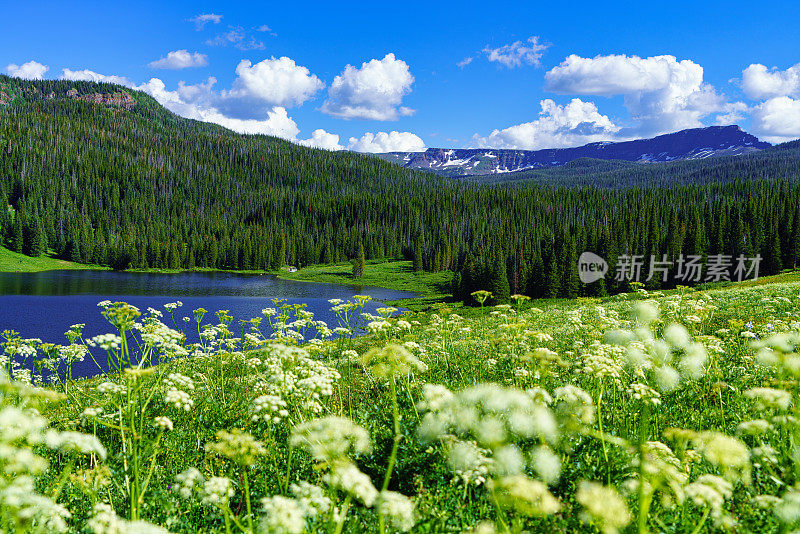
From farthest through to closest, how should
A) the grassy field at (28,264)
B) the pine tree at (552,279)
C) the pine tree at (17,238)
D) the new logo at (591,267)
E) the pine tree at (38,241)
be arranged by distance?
1. the pine tree at (38,241)
2. the pine tree at (17,238)
3. the grassy field at (28,264)
4. the new logo at (591,267)
5. the pine tree at (552,279)

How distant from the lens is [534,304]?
8212cm

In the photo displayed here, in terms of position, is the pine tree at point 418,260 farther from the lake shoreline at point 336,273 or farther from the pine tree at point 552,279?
the pine tree at point 552,279

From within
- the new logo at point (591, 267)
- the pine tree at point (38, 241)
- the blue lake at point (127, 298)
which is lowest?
the blue lake at point (127, 298)

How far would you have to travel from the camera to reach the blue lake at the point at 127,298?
174 ft

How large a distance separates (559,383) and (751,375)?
159 inches

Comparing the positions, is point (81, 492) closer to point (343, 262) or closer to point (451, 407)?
point (451, 407)

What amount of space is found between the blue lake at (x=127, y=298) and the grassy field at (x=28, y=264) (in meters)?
8.76

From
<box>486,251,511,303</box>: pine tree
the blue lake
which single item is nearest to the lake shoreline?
the blue lake

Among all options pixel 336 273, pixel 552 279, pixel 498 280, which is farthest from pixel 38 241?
pixel 552 279

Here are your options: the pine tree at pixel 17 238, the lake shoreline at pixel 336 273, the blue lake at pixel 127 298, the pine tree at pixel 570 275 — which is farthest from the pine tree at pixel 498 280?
the pine tree at pixel 17 238

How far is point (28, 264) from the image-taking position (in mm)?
139250

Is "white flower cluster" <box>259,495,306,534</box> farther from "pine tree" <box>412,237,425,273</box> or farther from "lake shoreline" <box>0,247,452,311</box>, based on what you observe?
"pine tree" <box>412,237,425,273</box>

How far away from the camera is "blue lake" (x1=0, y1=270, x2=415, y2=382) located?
53.1 m

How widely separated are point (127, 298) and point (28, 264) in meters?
92.3
